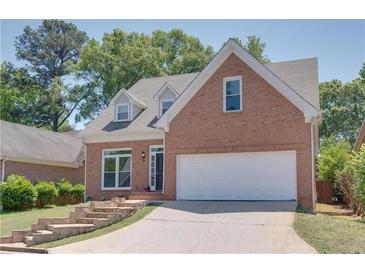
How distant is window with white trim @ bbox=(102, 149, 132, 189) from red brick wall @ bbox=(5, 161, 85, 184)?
603 cm

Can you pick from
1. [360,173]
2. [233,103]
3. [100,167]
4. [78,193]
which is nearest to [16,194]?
[100,167]

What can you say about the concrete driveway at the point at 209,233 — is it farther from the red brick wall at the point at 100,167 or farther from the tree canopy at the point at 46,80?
the tree canopy at the point at 46,80

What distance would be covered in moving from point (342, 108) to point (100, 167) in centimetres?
2989

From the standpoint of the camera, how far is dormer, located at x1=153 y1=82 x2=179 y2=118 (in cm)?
2206

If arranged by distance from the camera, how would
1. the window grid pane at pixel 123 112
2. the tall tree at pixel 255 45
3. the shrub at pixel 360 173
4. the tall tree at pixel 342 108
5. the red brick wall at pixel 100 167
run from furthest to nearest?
1. the tall tree at pixel 342 108
2. the tall tree at pixel 255 45
3. the window grid pane at pixel 123 112
4. the red brick wall at pixel 100 167
5. the shrub at pixel 360 173

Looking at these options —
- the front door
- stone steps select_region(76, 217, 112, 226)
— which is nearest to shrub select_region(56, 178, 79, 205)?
the front door

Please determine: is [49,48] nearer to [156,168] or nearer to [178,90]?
[178,90]

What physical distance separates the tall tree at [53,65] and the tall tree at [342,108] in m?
25.7

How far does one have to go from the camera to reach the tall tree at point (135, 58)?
38.0 m

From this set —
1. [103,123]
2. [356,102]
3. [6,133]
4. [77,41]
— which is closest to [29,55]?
[77,41]

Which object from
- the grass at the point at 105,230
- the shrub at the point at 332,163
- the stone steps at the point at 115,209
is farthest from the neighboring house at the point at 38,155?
the shrub at the point at 332,163

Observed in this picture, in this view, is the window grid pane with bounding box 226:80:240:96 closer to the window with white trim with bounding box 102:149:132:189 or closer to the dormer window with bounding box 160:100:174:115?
the dormer window with bounding box 160:100:174:115

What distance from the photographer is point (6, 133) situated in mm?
26094
